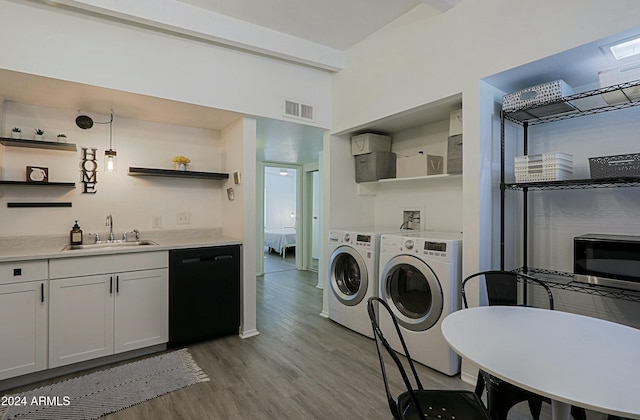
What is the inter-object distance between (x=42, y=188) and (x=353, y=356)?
3083mm

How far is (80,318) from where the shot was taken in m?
2.38

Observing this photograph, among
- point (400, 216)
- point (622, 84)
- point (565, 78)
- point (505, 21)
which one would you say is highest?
point (505, 21)

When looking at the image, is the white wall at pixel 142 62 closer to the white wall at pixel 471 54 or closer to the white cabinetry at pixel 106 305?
the white wall at pixel 471 54

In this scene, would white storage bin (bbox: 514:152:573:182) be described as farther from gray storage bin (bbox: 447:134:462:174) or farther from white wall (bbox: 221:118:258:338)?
white wall (bbox: 221:118:258:338)

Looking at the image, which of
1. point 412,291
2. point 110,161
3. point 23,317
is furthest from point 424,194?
point 23,317

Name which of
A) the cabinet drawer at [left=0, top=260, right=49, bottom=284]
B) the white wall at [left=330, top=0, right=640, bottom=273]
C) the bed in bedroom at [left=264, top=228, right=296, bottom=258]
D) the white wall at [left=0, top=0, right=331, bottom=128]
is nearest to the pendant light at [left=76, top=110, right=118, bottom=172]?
the white wall at [left=0, top=0, right=331, bottom=128]

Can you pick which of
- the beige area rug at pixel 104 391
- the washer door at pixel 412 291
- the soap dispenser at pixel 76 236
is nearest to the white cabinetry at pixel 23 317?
the beige area rug at pixel 104 391

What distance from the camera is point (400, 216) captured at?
11.9 feet

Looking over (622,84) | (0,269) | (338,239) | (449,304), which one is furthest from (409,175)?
(0,269)

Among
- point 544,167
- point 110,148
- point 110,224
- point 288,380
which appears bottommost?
point 288,380

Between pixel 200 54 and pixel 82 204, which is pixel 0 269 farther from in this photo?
pixel 200 54

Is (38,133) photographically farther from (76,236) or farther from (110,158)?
(76,236)

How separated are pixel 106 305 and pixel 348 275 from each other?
219 centimetres

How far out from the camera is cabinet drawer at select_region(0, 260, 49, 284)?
2127 millimetres
